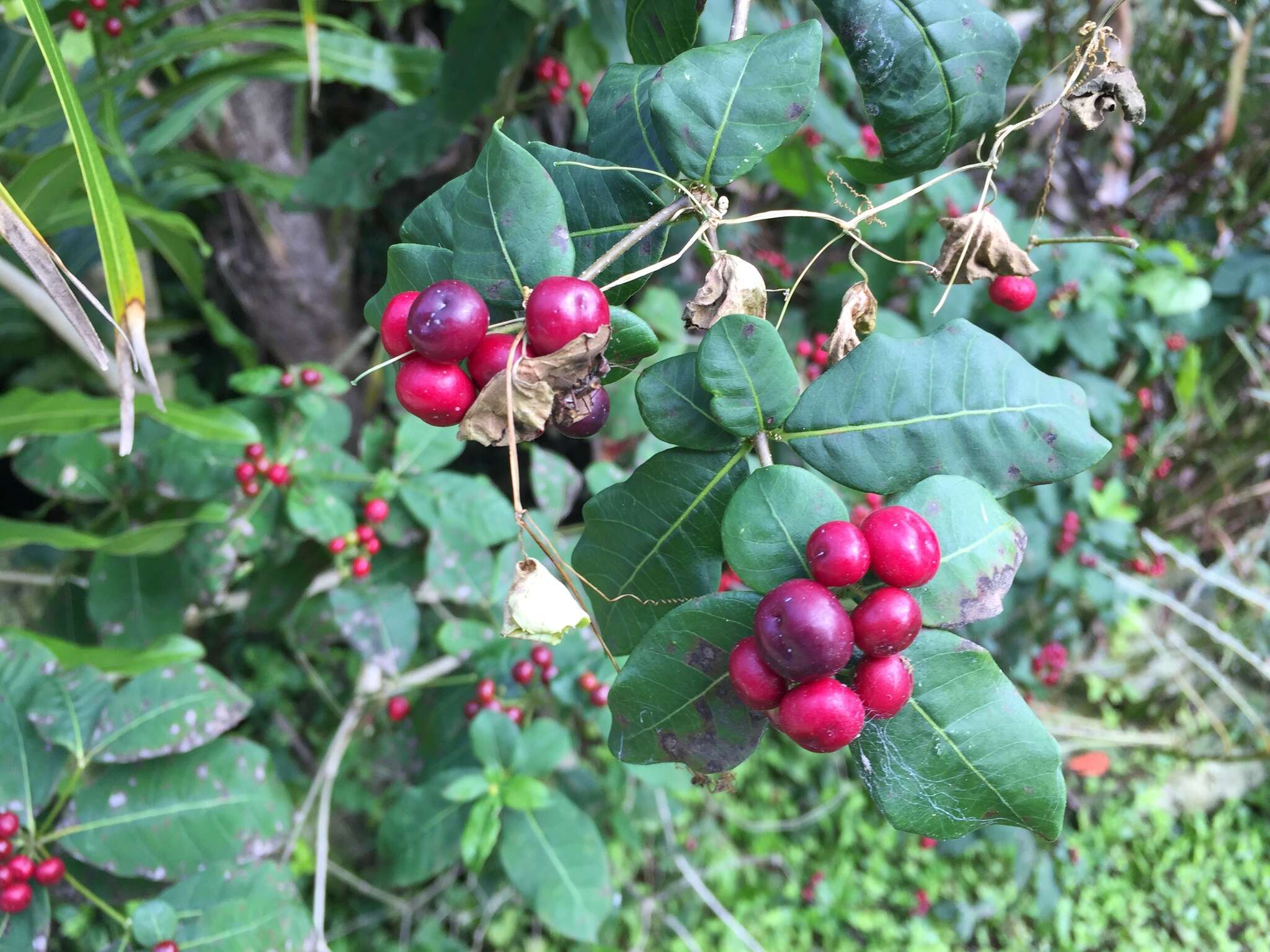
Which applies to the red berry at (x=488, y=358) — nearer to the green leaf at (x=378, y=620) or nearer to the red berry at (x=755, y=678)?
the red berry at (x=755, y=678)

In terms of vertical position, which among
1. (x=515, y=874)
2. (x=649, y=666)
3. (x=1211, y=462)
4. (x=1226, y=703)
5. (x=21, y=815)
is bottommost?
(x=1226, y=703)

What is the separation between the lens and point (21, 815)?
0.93 meters

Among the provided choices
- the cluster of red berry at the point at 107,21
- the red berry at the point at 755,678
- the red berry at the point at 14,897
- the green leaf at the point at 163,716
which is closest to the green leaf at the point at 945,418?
the red berry at the point at 755,678

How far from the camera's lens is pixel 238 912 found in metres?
0.92

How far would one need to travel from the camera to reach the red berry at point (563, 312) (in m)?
0.39

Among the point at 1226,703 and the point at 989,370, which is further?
the point at 1226,703

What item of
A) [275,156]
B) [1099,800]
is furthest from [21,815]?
[1099,800]

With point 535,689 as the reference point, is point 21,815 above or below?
above

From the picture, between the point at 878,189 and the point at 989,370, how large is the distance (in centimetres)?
137

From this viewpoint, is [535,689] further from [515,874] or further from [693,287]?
[693,287]

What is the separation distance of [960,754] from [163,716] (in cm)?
94

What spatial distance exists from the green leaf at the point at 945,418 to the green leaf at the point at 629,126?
193 mm

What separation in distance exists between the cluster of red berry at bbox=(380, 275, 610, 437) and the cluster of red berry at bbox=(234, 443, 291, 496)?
32.3 inches

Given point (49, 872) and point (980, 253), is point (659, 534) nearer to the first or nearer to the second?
point (980, 253)
